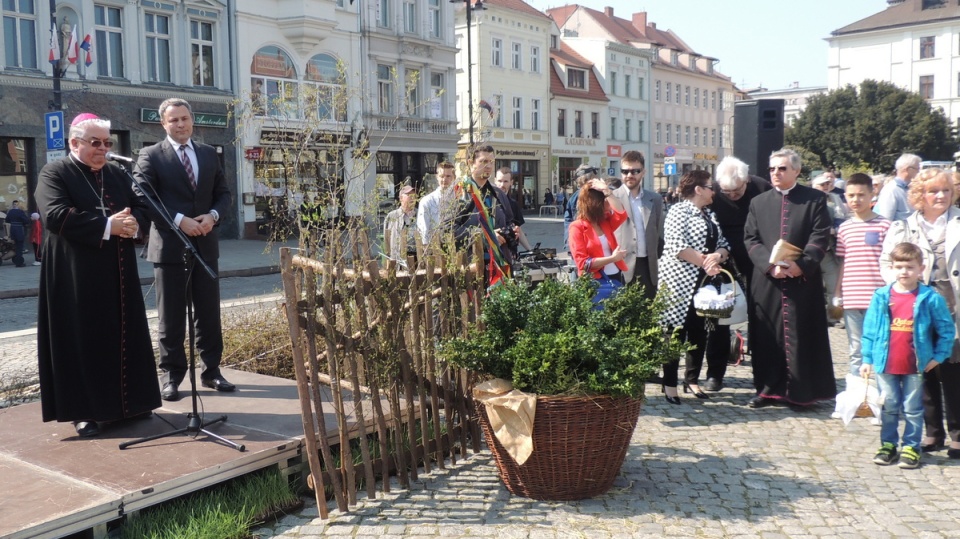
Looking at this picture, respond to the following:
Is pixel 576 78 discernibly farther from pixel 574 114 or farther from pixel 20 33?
pixel 20 33

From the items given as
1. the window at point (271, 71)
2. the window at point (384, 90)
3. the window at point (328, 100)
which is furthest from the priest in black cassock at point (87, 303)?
the window at point (384, 90)

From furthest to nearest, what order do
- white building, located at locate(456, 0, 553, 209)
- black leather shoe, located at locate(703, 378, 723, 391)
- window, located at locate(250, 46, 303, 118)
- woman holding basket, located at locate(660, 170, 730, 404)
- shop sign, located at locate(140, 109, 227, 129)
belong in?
white building, located at locate(456, 0, 553, 209) → window, located at locate(250, 46, 303, 118) → shop sign, located at locate(140, 109, 227, 129) → black leather shoe, located at locate(703, 378, 723, 391) → woman holding basket, located at locate(660, 170, 730, 404)

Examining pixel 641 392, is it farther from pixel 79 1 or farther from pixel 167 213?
pixel 79 1

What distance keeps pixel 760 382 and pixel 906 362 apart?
5.38ft

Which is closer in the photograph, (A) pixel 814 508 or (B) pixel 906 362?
(A) pixel 814 508

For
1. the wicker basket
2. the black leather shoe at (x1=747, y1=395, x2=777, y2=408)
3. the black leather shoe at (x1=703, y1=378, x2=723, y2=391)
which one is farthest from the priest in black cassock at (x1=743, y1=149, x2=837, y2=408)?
the wicker basket

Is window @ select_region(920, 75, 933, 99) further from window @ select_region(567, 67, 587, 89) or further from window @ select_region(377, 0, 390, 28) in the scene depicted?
window @ select_region(377, 0, 390, 28)

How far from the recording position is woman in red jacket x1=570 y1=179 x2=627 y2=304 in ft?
21.4

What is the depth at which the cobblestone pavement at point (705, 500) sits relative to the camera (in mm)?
4270

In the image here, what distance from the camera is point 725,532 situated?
4219mm

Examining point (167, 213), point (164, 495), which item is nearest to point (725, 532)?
point (164, 495)

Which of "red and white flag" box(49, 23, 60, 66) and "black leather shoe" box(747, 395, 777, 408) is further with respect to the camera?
"red and white flag" box(49, 23, 60, 66)

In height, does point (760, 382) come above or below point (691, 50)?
below

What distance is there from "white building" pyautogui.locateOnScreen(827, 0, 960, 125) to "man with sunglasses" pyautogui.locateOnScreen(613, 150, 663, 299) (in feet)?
221
